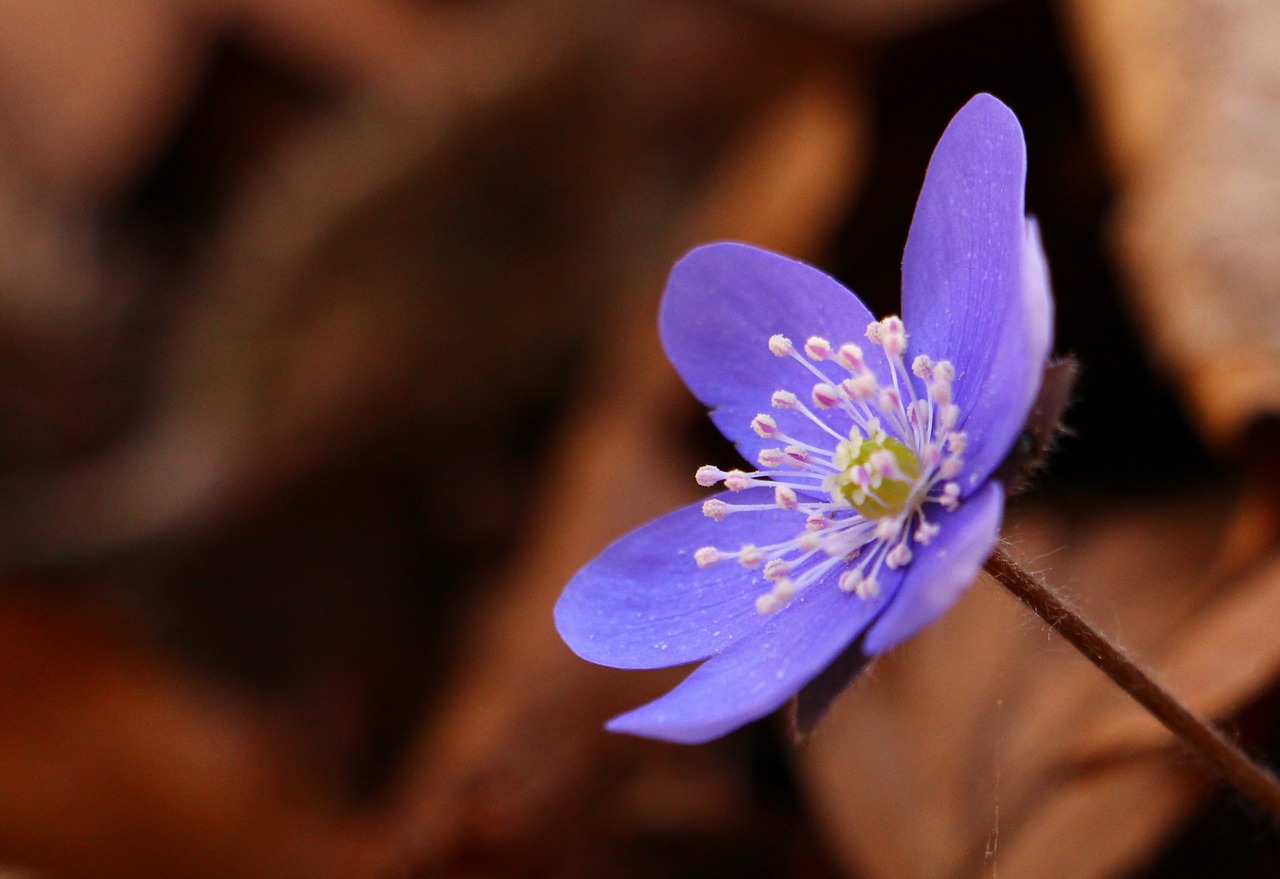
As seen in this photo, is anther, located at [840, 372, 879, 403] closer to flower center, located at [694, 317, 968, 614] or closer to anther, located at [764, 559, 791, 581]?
flower center, located at [694, 317, 968, 614]

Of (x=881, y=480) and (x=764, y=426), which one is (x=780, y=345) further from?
(x=881, y=480)

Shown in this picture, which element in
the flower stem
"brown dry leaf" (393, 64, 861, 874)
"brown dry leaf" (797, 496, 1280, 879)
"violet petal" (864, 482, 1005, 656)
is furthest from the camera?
"brown dry leaf" (393, 64, 861, 874)

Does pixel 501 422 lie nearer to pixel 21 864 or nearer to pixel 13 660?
pixel 13 660

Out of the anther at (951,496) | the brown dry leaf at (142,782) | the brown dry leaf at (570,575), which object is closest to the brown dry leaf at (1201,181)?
the brown dry leaf at (570,575)

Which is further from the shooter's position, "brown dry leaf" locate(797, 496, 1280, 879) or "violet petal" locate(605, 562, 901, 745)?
"brown dry leaf" locate(797, 496, 1280, 879)

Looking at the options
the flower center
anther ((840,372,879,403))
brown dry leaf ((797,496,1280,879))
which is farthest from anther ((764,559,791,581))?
brown dry leaf ((797,496,1280,879))

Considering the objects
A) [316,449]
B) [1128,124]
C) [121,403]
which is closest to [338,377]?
[316,449]

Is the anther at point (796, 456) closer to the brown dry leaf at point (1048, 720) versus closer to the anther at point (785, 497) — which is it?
the anther at point (785, 497)

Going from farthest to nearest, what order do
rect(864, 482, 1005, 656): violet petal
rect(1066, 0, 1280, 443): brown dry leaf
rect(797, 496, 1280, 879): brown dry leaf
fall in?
1. rect(1066, 0, 1280, 443): brown dry leaf
2. rect(797, 496, 1280, 879): brown dry leaf
3. rect(864, 482, 1005, 656): violet petal
